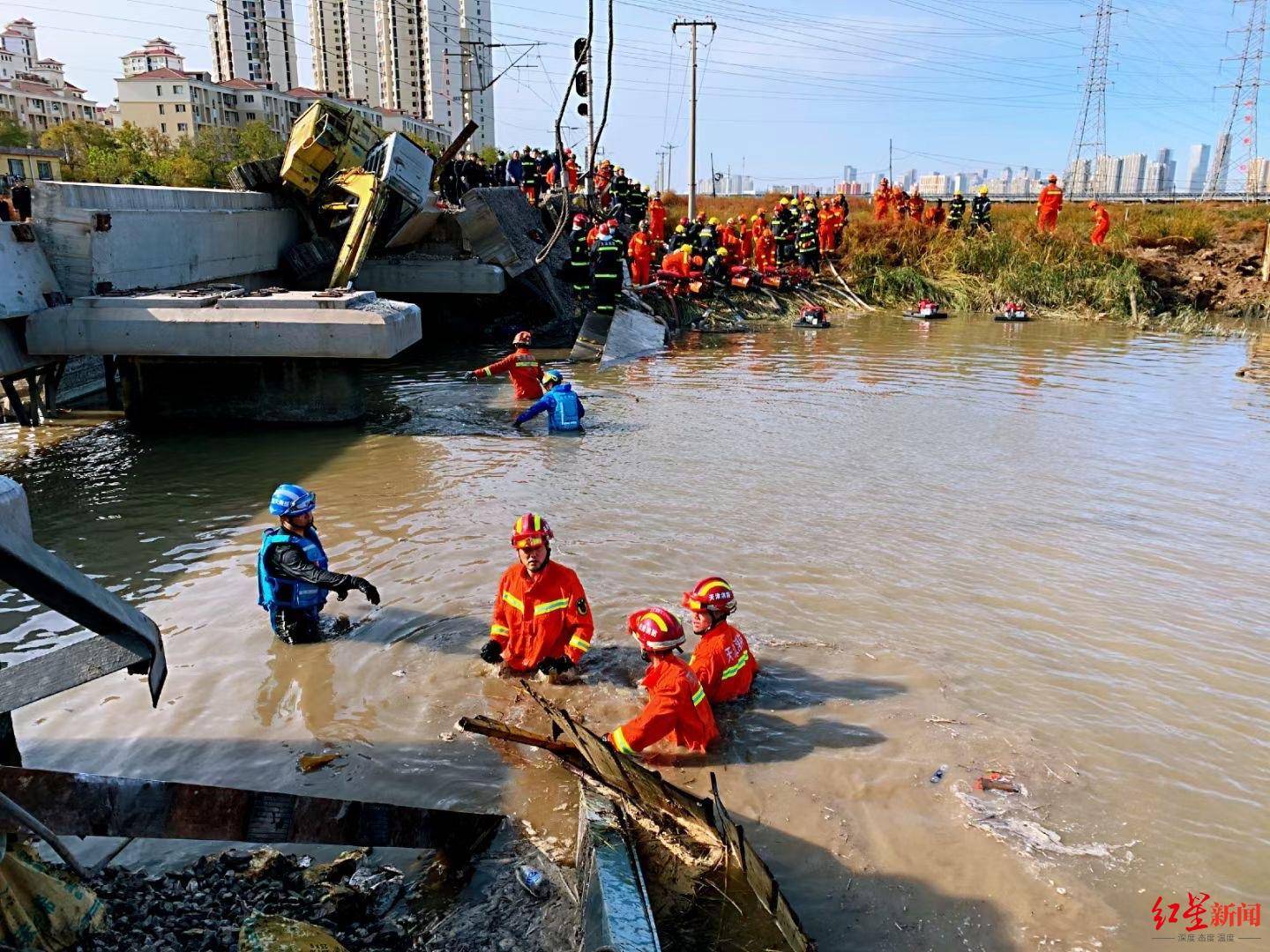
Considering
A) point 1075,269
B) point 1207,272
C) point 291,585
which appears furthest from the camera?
point 1207,272

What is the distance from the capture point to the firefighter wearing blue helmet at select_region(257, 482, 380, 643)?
17.7 ft

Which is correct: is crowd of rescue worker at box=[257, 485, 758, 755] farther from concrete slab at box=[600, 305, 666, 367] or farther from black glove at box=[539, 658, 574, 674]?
concrete slab at box=[600, 305, 666, 367]

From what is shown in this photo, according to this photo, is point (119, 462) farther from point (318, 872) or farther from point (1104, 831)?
point (1104, 831)

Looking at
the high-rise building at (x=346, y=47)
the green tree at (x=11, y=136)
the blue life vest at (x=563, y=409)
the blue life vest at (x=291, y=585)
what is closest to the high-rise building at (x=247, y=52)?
the high-rise building at (x=346, y=47)

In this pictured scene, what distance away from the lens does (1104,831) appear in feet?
13.1

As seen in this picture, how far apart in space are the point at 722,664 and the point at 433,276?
41.5ft

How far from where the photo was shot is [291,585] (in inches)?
219

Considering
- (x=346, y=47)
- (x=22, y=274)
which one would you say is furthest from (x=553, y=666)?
(x=346, y=47)

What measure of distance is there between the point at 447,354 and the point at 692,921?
1463 centimetres

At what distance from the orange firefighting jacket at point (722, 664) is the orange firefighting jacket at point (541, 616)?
646 millimetres

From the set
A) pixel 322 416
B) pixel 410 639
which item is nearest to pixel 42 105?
pixel 322 416

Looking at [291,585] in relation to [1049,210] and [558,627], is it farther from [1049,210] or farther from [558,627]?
[1049,210]

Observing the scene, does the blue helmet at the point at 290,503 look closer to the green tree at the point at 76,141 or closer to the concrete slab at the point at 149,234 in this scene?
the concrete slab at the point at 149,234

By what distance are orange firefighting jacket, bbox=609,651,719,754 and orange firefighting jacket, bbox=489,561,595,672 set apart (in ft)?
2.64
